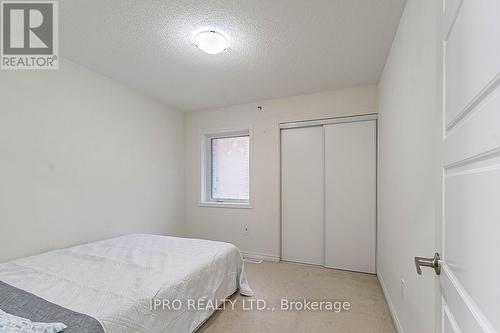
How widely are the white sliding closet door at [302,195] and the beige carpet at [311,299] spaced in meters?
0.31


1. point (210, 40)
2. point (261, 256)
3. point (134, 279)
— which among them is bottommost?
point (261, 256)

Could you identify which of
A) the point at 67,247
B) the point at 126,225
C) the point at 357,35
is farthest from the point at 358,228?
the point at 67,247

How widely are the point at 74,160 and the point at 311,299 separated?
112 inches

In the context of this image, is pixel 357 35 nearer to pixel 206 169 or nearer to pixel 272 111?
pixel 272 111

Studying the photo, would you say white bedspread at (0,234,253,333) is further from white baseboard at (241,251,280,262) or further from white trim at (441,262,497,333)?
white trim at (441,262,497,333)

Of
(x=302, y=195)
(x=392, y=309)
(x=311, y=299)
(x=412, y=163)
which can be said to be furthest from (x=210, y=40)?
(x=392, y=309)

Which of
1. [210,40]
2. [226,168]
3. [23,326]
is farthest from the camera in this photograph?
[226,168]

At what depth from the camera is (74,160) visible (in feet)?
→ 7.84

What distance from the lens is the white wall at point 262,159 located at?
10.1ft

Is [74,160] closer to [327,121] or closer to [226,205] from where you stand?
[226,205]

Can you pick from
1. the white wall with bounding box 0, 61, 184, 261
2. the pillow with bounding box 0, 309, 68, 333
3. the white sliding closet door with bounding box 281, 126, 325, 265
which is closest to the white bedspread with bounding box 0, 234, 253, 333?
the pillow with bounding box 0, 309, 68, 333

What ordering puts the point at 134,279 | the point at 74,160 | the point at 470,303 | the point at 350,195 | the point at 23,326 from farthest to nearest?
the point at 350,195 → the point at 74,160 → the point at 134,279 → the point at 23,326 → the point at 470,303

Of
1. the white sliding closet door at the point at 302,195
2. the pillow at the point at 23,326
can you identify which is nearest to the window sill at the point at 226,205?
the white sliding closet door at the point at 302,195

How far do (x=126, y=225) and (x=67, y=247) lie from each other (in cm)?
69
